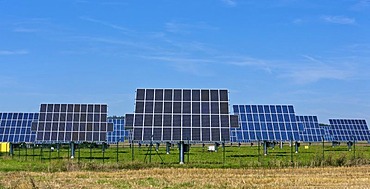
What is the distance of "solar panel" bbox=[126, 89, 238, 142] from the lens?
1391 inches

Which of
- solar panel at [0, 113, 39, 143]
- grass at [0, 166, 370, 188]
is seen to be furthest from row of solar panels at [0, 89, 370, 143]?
grass at [0, 166, 370, 188]

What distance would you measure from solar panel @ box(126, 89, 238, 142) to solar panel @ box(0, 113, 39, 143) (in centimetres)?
2434

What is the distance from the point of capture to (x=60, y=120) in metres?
47.8

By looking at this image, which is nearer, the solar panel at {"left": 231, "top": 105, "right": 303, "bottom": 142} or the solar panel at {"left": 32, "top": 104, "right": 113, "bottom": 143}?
the solar panel at {"left": 32, "top": 104, "right": 113, "bottom": 143}

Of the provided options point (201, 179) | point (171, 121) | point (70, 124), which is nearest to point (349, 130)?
point (70, 124)

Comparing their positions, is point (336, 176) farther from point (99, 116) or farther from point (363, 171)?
point (99, 116)

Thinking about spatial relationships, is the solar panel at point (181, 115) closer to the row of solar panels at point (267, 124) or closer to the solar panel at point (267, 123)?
the row of solar panels at point (267, 124)

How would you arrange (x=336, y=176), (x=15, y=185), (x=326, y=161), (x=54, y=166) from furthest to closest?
(x=326, y=161) → (x=54, y=166) → (x=336, y=176) → (x=15, y=185)

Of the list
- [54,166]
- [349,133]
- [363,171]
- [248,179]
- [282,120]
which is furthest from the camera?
[349,133]

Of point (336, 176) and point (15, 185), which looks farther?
point (336, 176)

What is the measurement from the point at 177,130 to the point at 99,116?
15329mm

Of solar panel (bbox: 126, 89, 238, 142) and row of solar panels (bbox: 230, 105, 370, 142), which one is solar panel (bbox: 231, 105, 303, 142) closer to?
row of solar panels (bbox: 230, 105, 370, 142)

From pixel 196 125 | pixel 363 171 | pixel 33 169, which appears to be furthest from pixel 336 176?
pixel 33 169

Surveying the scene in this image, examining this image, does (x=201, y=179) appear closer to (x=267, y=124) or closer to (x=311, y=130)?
(x=267, y=124)
